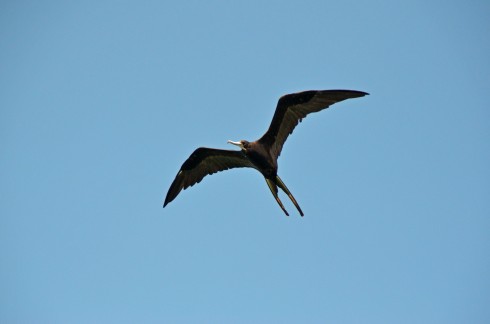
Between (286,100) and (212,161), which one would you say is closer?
(286,100)

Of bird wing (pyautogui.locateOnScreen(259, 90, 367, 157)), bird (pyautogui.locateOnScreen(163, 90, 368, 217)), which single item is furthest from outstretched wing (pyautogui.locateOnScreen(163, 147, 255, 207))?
bird wing (pyautogui.locateOnScreen(259, 90, 367, 157))

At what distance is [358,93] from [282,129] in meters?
1.63

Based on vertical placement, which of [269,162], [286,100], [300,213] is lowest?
[300,213]

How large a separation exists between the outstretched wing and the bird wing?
965mm

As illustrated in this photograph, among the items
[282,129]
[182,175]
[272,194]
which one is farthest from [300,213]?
[182,175]

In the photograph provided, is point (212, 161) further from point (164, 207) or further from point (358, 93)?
point (358, 93)

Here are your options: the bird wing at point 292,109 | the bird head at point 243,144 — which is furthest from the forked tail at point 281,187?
the bird head at point 243,144

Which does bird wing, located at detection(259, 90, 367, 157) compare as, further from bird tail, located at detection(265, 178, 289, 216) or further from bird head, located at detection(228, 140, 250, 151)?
bird tail, located at detection(265, 178, 289, 216)

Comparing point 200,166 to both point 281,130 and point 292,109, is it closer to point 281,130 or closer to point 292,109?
point 281,130

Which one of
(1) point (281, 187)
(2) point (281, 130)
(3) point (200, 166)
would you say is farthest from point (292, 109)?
(3) point (200, 166)

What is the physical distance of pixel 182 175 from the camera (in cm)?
1470

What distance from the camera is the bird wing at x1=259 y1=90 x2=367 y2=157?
13.2 m

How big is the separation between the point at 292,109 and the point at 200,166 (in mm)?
2444

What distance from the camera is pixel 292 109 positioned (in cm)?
1345
